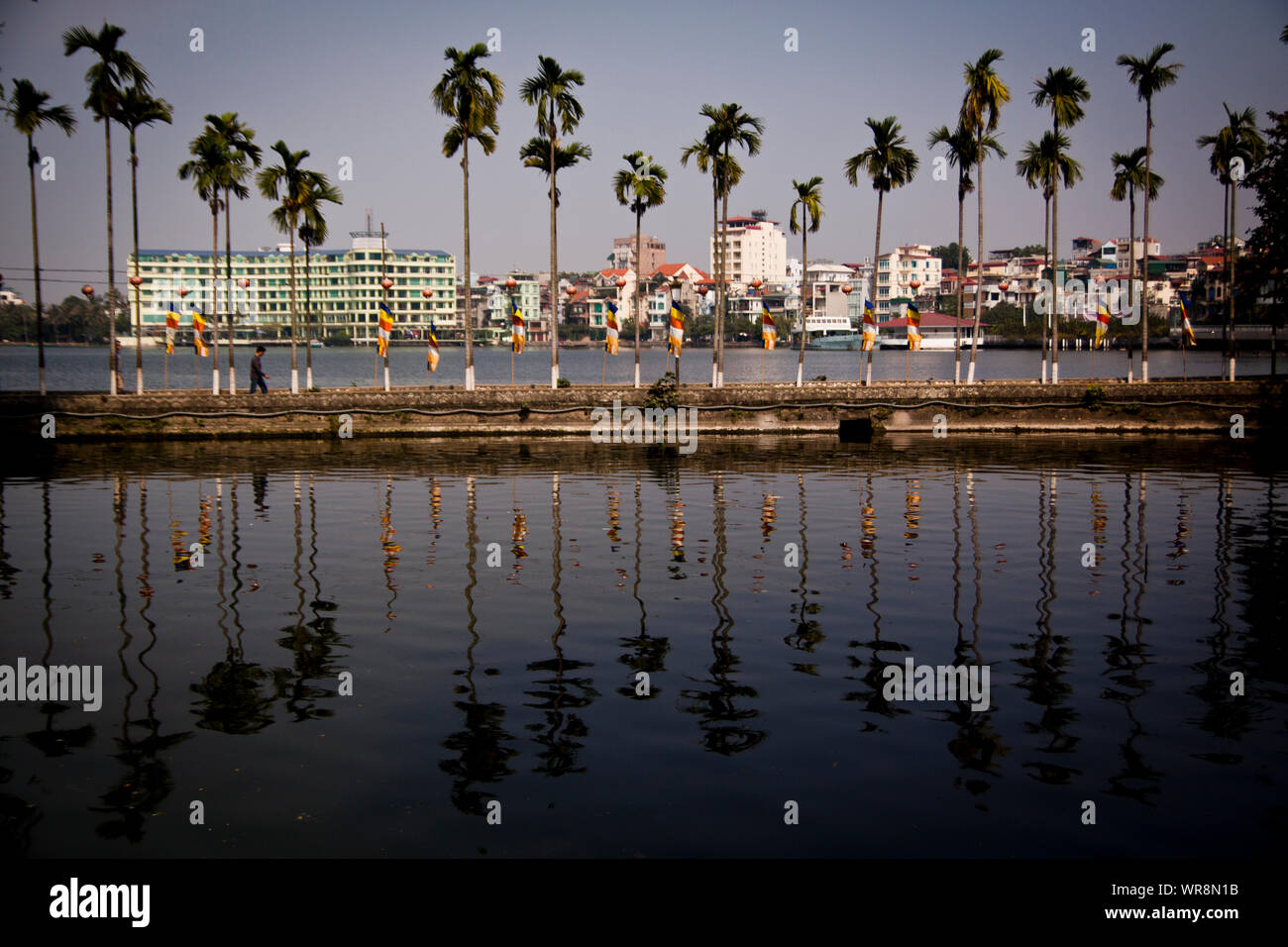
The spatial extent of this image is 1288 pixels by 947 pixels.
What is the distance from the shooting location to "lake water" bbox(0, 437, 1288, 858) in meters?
8.17

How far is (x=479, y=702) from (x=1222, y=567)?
545 inches

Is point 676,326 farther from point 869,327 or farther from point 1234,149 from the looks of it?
point 1234,149

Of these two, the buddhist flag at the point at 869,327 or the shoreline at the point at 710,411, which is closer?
the shoreline at the point at 710,411

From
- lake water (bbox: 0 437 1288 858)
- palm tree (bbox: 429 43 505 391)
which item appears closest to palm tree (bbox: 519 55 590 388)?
palm tree (bbox: 429 43 505 391)

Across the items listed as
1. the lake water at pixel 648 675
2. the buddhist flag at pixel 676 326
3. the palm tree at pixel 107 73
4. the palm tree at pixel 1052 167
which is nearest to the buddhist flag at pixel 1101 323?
the palm tree at pixel 1052 167

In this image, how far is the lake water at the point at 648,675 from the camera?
8.17 m

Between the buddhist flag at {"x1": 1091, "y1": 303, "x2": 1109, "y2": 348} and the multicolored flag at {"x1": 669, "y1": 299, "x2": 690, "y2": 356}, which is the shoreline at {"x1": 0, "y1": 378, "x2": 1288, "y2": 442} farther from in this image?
the buddhist flag at {"x1": 1091, "y1": 303, "x2": 1109, "y2": 348}

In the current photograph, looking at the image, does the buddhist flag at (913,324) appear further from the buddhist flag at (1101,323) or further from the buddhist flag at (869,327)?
the buddhist flag at (1101,323)

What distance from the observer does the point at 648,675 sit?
1168 centimetres

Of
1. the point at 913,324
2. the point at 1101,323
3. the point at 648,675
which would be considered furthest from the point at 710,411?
the point at 648,675

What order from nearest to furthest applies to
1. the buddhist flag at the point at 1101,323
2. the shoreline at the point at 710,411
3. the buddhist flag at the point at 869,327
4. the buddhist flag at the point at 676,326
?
the shoreline at the point at 710,411
the buddhist flag at the point at 676,326
the buddhist flag at the point at 869,327
the buddhist flag at the point at 1101,323

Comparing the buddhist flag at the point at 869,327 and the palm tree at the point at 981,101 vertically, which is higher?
the palm tree at the point at 981,101
